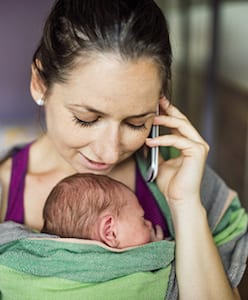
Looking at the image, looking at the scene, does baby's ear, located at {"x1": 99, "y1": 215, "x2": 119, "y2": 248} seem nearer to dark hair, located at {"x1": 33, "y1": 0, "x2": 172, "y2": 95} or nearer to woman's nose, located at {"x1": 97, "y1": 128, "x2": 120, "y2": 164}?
woman's nose, located at {"x1": 97, "y1": 128, "x2": 120, "y2": 164}

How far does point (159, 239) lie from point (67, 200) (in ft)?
0.76

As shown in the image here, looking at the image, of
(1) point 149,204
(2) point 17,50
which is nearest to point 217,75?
(2) point 17,50

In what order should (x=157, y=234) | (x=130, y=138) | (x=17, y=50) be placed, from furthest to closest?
(x=17, y=50) < (x=157, y=234) < (x=130, y=138)

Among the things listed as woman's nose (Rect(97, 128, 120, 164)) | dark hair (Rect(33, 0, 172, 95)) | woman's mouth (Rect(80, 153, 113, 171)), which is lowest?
woman's mouth (Rect(80, 153, 113, 171))

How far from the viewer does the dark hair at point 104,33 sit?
3.54 feet

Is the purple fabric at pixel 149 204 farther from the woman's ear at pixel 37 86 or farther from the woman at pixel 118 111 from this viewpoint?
the woman's ear at pixel 37 86

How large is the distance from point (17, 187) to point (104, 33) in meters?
0.45

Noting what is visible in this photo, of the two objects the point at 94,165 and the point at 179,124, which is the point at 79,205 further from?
the point at 179,124

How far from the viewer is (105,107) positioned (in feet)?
3.56

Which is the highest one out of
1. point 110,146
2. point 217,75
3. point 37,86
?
point 37,86

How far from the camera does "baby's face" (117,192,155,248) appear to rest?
1220mm

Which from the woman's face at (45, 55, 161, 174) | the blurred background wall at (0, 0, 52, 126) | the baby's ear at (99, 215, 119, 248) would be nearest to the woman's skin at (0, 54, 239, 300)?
the woman's face at (45, 55, 161, 174)

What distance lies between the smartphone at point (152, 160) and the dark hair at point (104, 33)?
15cm

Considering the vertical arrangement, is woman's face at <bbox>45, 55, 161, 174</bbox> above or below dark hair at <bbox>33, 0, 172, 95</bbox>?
below
